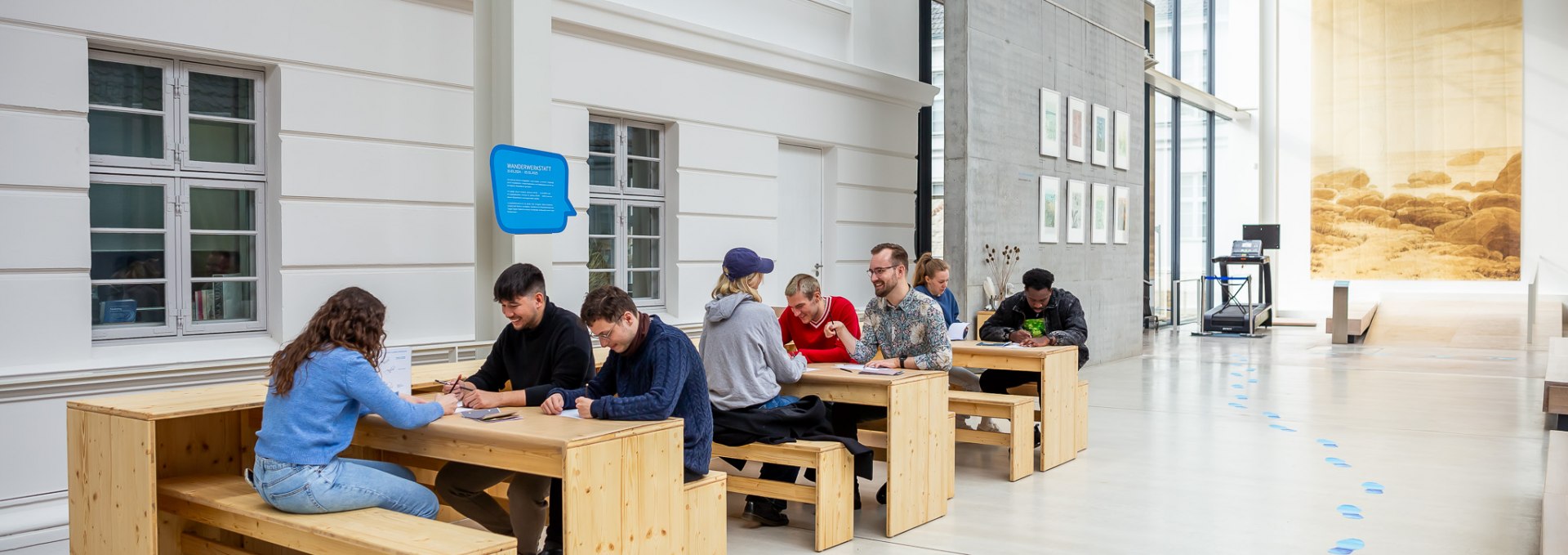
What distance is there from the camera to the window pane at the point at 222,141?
5.43 meters

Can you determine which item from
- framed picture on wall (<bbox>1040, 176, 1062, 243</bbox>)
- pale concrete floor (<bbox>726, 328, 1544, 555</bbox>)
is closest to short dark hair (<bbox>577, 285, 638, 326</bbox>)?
pale concrete floor (<bbox>726, 328, 1544, 555</bbox>)

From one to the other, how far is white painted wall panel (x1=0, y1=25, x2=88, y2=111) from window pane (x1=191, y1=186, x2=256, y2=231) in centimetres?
73

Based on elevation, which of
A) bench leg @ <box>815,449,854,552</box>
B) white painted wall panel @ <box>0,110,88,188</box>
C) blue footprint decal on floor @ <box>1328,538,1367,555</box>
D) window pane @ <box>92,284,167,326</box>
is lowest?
blue footprint decal on floor @ <box>1328,538,1367,555</box>

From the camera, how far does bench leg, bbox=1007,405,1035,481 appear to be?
630 centimetres

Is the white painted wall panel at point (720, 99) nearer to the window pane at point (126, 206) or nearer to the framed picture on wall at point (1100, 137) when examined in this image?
the window pane at point (126, 206)

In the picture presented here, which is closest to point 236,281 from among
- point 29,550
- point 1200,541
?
point 29,550

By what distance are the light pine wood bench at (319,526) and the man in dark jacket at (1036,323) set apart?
14.8 ft

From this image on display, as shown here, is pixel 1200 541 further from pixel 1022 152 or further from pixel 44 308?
pixel 1022 152

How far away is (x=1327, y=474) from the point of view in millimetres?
6406

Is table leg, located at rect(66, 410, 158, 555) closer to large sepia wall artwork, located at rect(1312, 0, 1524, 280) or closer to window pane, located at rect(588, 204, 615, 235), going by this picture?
window pane, located at rect(588, 204, 615, 235)

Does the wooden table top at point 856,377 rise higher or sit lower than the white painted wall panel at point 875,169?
lower

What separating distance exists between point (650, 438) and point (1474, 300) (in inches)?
828

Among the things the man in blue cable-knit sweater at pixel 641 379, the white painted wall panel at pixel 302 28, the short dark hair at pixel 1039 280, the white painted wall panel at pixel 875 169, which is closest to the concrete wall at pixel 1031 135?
the white painted wall panel at pixel 875 169

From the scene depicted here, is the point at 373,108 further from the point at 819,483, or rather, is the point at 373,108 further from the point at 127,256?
the point at 819,483
